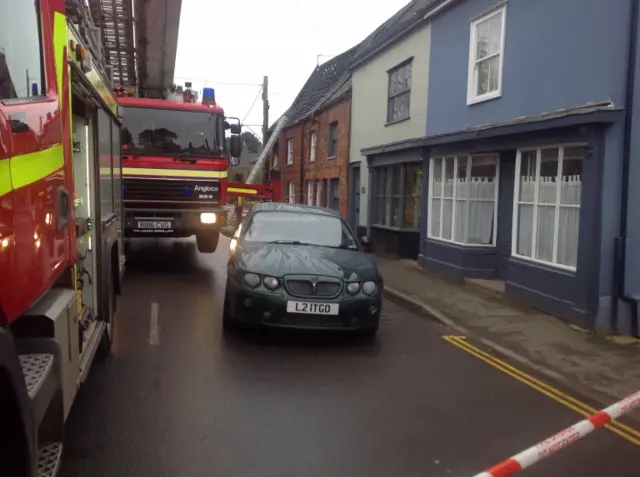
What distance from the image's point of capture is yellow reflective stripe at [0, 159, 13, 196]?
2166mm

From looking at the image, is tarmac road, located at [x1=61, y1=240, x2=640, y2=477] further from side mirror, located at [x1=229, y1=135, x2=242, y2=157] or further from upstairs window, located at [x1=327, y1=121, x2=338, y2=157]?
upstairs window, located at [x1=327, y1=121, x2=338, y2=157]

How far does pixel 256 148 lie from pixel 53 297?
70.1 m

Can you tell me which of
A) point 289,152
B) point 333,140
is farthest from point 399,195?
point 289,152

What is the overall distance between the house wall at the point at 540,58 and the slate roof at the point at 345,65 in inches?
55.8

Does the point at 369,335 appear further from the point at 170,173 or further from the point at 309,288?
the point at 170,173

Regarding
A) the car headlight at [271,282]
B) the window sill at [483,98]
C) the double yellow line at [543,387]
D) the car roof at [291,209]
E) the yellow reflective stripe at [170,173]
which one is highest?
the window sill at [483,98]

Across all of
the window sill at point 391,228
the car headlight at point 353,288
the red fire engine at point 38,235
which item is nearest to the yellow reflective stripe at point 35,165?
the red fire engine at point 38,235

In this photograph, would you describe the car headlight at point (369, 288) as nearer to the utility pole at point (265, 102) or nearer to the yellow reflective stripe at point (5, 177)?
the yellow reflective stripe at point (5, 177)

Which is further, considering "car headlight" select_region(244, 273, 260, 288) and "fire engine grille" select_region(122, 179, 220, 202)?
"fire engine grille" select_region(122, 179, 220, 202)

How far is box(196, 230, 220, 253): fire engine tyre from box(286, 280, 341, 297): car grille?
5730 millimetres

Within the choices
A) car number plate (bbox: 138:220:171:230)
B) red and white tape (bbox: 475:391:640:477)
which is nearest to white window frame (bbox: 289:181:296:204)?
car number plate (bbox: 138:220:171:230)

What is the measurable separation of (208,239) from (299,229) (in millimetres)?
4839

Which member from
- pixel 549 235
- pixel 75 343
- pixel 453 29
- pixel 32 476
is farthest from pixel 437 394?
pixel 453 29

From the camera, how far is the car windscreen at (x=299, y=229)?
7781 millimetres
